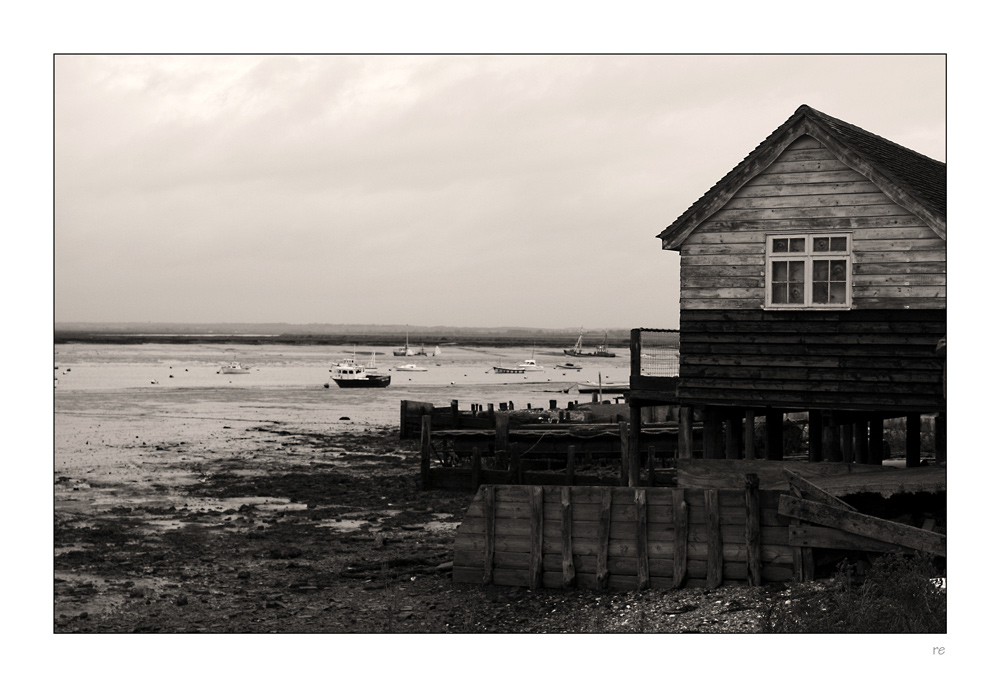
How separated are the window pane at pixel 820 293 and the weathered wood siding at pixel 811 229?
46 centimetres

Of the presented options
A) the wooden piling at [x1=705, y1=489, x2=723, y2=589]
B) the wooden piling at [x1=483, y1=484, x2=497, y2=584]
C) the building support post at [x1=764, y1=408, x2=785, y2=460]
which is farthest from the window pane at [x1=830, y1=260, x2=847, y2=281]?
the wooden piling at [x1=483, y1=484, x2=497, y2=584]

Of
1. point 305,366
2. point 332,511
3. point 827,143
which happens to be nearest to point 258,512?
point 332,511

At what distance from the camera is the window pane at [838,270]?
59.8 feet

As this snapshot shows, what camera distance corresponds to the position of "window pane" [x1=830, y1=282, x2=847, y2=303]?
59.9 feet

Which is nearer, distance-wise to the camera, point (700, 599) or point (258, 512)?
point (700, 599)

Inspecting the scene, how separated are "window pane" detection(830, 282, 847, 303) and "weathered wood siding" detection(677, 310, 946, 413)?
238 millimetres

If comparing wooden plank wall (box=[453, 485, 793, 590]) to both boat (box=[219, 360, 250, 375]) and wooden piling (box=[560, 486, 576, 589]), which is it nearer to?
wooden piling (box=[560, 486, 576, 589])

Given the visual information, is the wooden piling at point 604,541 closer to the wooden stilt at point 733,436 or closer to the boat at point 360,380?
the wooden stilt at point 733,436

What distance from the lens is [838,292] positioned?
18.3m

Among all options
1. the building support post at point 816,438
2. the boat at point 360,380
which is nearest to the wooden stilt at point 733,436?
the building support post at point 816,438

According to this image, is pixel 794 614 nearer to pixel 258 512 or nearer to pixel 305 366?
pixel 258 512

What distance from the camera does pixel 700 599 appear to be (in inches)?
600

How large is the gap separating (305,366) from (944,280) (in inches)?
4347

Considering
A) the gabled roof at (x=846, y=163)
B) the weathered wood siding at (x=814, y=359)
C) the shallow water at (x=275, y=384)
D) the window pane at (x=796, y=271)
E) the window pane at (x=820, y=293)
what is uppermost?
the gabled roof at (x=846, y=163)
